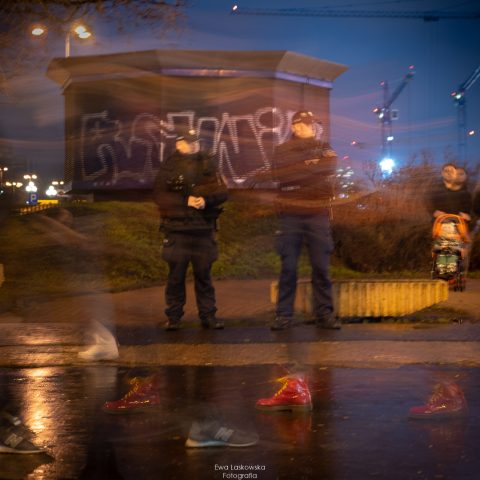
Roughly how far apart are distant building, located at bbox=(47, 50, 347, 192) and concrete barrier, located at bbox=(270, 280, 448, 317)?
17.2 meters

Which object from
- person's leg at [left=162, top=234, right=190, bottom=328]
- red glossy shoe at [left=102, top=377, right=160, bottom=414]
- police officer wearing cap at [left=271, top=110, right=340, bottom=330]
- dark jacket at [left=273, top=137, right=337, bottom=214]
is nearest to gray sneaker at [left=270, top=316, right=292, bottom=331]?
police officer wearing cap at [left=271, top=110, right=340, bottom=330]

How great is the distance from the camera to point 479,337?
26.6 feet

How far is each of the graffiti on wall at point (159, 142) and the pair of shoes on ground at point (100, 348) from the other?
18.7 m

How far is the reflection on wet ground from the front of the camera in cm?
452

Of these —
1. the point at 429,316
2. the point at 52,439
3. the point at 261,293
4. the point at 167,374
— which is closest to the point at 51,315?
the point at 261,293

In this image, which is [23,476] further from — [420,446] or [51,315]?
[51,315]

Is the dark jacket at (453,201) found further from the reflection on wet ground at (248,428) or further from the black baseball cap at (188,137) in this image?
the reflection on wet ground at (248,428)

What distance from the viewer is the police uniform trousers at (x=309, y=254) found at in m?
8.52

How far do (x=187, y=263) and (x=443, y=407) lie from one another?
3897mm

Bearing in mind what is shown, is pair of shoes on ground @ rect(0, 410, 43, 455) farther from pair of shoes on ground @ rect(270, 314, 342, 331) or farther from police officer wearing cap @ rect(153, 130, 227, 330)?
pair of shoes on ground @ rect(270, 314, 342, 331)

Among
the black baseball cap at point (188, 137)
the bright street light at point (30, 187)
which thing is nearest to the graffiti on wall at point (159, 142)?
the bright street light at point (30, 187)

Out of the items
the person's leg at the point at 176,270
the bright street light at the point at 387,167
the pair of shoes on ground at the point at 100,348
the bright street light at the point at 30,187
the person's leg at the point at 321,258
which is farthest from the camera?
the bright street light at the point at 30,187

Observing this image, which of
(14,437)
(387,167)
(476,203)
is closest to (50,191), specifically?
(387,167)

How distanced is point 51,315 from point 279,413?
5.32 meters
